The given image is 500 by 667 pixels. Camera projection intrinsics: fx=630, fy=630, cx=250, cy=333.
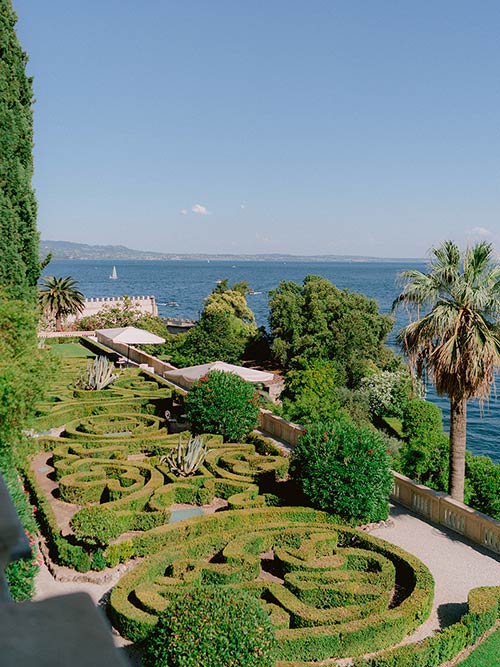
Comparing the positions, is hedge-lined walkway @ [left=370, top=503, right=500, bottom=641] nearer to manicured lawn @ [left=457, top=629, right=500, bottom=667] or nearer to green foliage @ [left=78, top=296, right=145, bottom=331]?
manicured lawn @ [left=457, top=629, right=500, bottom=667]

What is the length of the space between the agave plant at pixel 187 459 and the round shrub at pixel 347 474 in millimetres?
3208

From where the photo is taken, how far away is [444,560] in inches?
512

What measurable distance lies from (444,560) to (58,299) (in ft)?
135

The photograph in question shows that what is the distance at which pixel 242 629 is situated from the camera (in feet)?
25.1

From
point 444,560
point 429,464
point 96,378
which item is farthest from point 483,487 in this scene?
point 96,378

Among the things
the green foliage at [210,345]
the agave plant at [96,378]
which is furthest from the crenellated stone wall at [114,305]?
the agave plant at [96,378]

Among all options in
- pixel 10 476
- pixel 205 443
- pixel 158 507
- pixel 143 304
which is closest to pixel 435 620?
pixel 158 507

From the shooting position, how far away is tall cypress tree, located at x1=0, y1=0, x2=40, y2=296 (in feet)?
58.4

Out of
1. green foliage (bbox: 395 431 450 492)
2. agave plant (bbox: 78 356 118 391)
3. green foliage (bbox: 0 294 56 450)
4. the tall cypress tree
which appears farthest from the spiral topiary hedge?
agave plant (bbox: 78 356 118 391)

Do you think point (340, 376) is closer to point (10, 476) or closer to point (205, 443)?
point (205, 443)

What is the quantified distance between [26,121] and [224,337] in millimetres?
16911

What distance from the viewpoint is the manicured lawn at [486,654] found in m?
9.58

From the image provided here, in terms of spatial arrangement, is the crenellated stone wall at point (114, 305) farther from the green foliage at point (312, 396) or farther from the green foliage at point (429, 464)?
the green foliage at point (429, 464)

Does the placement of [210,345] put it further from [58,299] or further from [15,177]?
[58,299]
